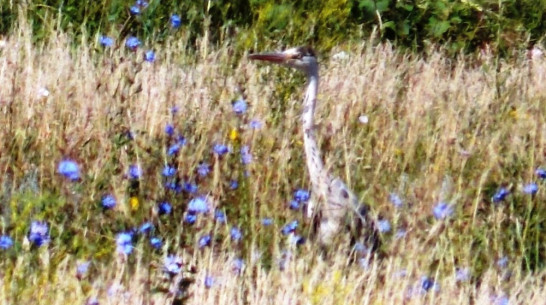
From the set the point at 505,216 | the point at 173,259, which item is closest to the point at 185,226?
the point at 173,259

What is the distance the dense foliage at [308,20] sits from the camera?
7.36m

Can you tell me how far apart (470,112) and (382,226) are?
1815 mm

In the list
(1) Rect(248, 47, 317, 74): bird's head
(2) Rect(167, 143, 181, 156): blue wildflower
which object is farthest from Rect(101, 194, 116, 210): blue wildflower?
(1) Rect(248, 47, 317, 74): bird's head

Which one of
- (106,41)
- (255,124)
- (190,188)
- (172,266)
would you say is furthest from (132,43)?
(172,266)

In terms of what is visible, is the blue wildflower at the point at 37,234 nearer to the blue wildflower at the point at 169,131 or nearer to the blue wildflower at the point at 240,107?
the blue wildflower at the point at 169,131

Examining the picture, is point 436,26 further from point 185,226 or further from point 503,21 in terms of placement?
point 185,226

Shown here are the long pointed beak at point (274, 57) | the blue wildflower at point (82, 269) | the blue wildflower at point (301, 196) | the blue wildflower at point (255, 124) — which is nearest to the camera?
the blue wildflower at point (82, 269)

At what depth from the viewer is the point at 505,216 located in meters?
5.23

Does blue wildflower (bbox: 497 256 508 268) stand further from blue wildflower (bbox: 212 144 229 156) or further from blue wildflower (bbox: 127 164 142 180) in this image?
blue wildflower (bbox: 127 164 142 180)

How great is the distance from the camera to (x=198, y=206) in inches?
190

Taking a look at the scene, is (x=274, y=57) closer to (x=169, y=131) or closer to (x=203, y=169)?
(x=169, y=131)

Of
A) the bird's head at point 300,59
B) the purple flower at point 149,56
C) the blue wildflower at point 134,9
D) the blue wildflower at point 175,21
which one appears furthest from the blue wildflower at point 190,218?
the blue wildflower at point 134,9

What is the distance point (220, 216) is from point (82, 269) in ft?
3.04

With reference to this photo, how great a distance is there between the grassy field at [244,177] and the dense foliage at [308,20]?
28 centimetres
